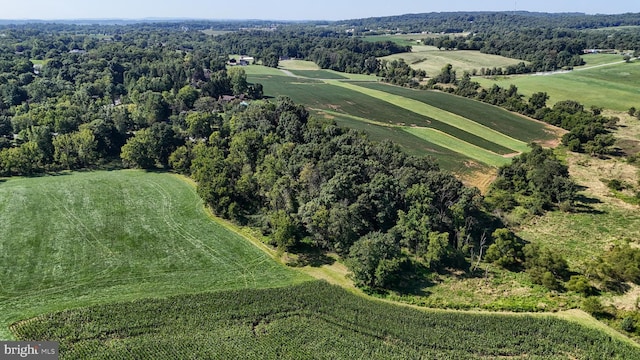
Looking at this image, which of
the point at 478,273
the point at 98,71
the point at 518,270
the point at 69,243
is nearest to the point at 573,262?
the point at 518,270

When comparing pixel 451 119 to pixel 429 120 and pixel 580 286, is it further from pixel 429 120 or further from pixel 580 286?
pixel 580 286

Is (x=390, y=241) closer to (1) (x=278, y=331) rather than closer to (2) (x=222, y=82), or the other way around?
(1) (x=278, y=331)

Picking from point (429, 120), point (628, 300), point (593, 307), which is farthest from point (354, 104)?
point (593, 307)

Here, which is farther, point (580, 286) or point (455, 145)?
point (455, 145)

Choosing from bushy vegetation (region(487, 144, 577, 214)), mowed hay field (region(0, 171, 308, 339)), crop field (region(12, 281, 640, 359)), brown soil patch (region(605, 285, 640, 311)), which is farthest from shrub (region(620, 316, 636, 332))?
mowed hay field (region(0, 171, 308, 339))

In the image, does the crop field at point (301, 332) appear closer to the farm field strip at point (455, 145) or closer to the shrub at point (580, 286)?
the shrub at point (580, 286)

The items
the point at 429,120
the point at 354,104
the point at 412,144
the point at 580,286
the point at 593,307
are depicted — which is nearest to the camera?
the point at 593,307

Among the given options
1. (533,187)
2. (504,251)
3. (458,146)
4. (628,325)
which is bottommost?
(628,325)
